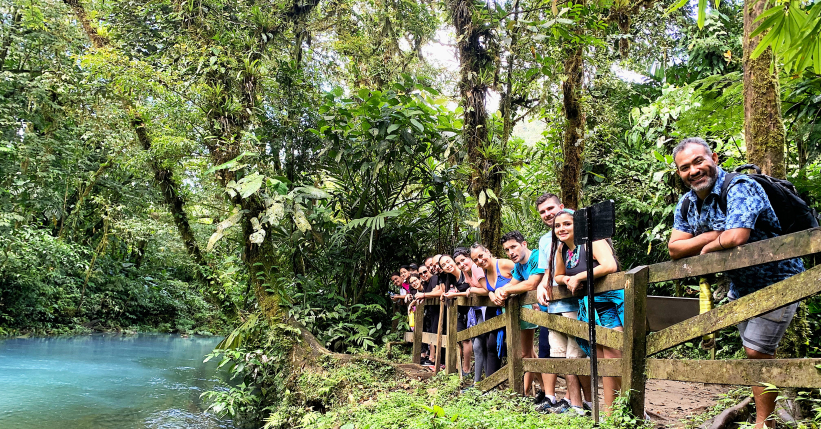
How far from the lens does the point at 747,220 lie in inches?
106

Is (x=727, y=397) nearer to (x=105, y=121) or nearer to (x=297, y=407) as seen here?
(x=297, y=407)

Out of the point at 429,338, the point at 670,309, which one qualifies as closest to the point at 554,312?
the point at 670,309

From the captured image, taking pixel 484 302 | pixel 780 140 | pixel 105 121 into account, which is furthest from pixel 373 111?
pixel 105 121

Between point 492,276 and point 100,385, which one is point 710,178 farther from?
point 100,385

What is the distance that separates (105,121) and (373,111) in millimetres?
6534

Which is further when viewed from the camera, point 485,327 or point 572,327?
point 485,327

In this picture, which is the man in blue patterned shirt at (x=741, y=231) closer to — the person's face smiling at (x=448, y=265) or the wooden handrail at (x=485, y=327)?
the wooden handrail at (x=485, y=327)

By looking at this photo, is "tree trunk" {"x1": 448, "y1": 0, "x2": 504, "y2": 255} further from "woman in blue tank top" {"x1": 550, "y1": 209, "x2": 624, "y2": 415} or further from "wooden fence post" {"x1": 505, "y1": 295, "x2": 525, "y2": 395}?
"woman in blue tank top" {"x1": 550, "y1": 209, "x2": 624, "y2": 415}

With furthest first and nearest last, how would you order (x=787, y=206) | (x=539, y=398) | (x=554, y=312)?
(x=539, y=398) → (x=554, y=312) → (x=787, y=206)

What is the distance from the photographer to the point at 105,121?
445 inches

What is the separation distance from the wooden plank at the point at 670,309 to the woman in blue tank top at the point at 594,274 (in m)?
0.40

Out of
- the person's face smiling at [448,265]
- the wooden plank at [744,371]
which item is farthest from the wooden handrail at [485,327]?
the wooden plank at [744,371]

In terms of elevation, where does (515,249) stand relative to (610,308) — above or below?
above

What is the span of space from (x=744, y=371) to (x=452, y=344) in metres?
3.49
